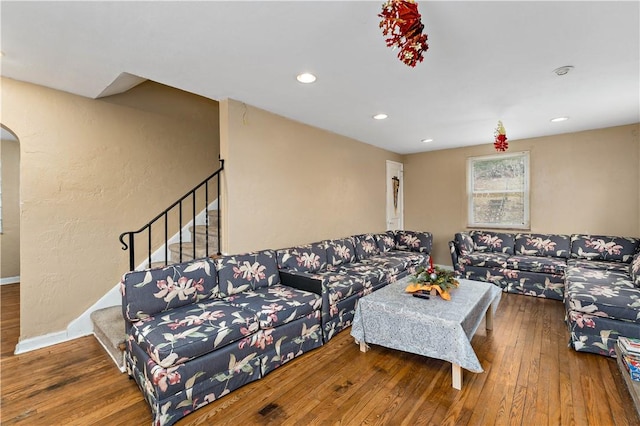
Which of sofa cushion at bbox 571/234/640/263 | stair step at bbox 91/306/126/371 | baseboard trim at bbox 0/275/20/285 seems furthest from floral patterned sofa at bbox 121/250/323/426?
baseboard trim at bbox 0/275/20/285

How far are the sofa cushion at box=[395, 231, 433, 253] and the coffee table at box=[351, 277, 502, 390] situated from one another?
2289 millimetres

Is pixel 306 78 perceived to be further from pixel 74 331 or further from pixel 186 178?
pixel 74 331

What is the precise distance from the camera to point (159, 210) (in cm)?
370

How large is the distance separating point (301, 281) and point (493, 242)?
146 inches

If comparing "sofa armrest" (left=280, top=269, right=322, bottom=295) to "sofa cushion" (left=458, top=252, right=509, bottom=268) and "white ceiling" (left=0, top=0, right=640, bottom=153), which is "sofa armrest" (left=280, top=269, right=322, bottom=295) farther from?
"sofa cushion" (left=458, top=252, right=509, bottom=268)

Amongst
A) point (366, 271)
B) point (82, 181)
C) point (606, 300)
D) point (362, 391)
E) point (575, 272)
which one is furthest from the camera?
Result: point (366, 271)

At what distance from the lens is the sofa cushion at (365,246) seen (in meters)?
4.44

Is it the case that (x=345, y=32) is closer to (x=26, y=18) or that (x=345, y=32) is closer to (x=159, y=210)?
(x=26, y=18)

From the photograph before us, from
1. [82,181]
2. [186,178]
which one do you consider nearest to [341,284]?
[186,178]

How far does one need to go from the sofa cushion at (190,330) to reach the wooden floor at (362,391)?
1.34 ft

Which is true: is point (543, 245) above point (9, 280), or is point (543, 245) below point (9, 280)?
above

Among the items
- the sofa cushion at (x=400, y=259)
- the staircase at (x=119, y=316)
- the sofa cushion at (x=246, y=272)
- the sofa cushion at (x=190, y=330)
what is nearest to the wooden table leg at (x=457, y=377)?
the sofa cushion at (x=190, y=330)

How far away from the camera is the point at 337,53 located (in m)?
2.16

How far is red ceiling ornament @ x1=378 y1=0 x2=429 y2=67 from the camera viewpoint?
1.31 m
